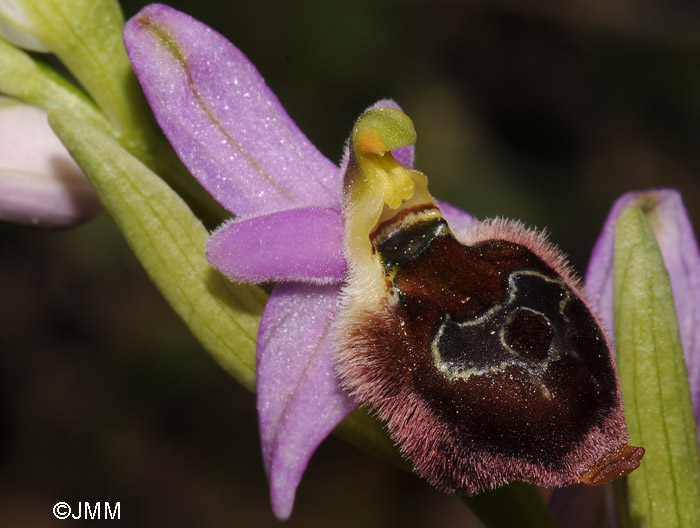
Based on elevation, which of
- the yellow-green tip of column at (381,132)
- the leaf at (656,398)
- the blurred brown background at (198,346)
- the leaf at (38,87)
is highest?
the yellow-green tip of column at (381,132)

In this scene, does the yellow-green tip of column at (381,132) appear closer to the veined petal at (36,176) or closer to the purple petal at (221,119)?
the purple petal at (221,119)

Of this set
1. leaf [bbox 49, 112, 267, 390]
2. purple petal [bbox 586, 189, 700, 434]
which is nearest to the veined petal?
leaf [bbox 49, 112, 267, 390]

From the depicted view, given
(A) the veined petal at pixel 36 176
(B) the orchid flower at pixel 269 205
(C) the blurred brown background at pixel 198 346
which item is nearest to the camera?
(B) the orchid flower at pixel 269 205

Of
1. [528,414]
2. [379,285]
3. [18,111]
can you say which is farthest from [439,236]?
[18,111]

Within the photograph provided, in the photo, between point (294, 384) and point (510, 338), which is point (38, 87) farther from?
point (510, 338)

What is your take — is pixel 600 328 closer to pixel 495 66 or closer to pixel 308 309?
pixel 308 309

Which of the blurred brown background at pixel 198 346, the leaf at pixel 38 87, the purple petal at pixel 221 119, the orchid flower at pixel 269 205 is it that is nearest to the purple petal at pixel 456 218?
the orchid flower at pixel 269 205

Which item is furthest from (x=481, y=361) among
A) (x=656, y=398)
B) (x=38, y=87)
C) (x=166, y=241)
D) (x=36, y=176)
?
(x=38, y=87)
